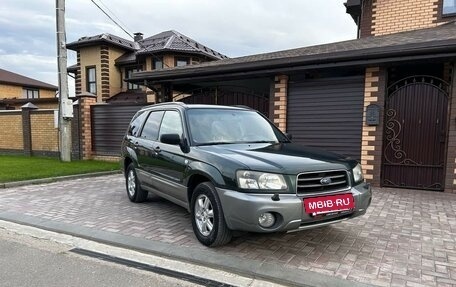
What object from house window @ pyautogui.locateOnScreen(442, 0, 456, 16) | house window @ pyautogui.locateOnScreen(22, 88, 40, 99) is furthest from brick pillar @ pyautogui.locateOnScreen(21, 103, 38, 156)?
house window @ pyautogui.locateOnScreen(22, 88, 40, 99)

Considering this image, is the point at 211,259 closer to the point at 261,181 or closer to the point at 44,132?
the point at 261,181

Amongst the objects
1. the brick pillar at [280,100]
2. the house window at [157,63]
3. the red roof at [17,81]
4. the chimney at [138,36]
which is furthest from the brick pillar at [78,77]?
the brick pillar at [280,100]

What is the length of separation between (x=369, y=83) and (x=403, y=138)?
138 centimetres

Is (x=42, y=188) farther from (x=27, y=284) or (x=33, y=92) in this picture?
(x=33, y=92)

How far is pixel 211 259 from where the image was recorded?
12.2ft

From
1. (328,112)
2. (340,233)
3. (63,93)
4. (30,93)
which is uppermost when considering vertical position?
(30,93)

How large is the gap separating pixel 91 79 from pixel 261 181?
836 inches

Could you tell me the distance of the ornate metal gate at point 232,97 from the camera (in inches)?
371

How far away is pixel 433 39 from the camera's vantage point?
6477mm

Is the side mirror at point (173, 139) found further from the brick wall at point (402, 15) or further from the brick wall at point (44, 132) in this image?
the brick wall at point (44, 132)

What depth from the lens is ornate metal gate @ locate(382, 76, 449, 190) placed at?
7.09 meters

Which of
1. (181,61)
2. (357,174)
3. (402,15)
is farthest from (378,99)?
(181,61)

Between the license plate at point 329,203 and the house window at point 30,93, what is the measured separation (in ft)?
110

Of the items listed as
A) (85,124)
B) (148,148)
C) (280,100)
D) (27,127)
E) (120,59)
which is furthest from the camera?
(120,59)
